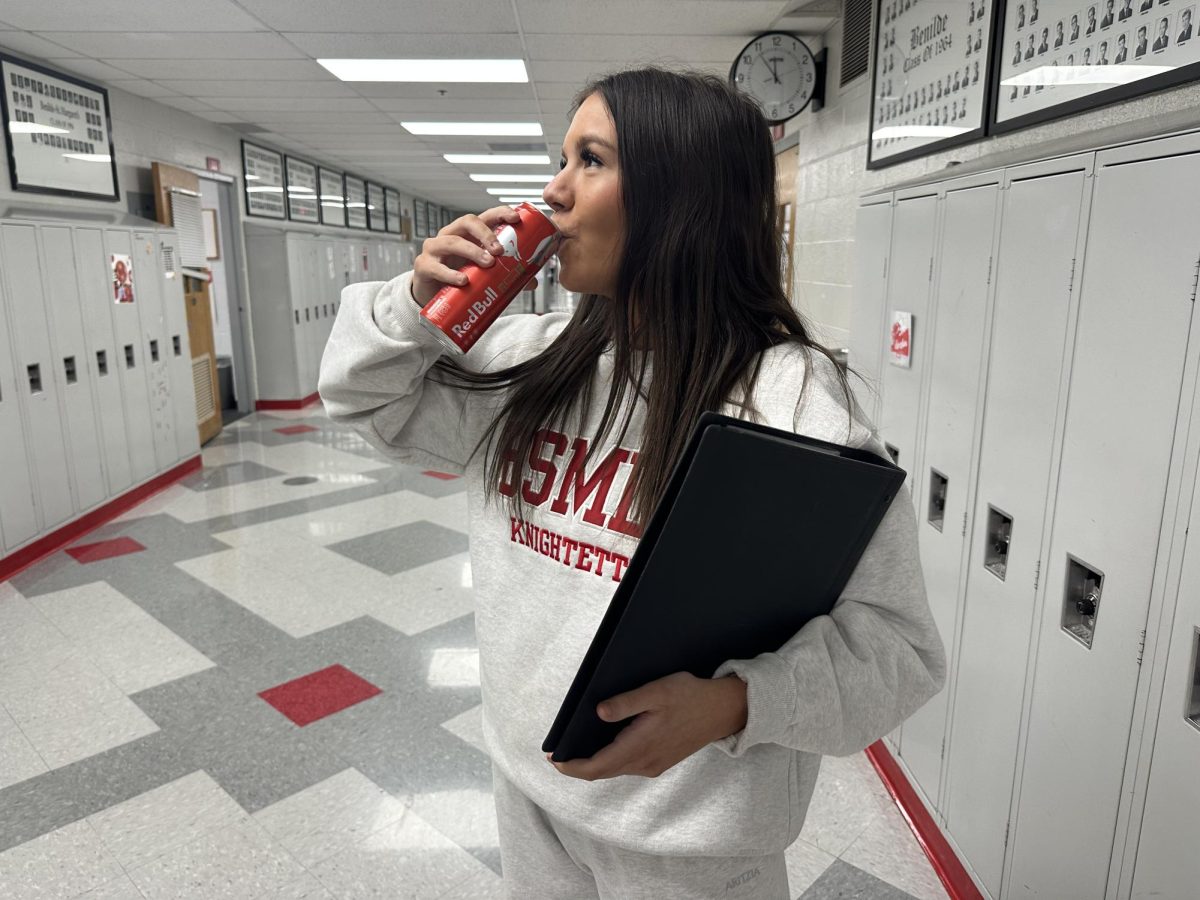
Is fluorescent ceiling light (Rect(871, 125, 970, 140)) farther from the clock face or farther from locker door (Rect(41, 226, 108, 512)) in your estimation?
locker door (Rect(41, 226, 108, 512))

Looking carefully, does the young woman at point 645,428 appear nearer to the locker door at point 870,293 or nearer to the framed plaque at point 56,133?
the locker door at point 870,293

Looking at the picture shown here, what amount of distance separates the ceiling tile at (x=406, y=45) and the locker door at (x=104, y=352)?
63.7 inches

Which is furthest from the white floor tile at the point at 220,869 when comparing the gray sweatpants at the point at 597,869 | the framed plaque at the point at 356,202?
the framed plaque at the point at 356,202

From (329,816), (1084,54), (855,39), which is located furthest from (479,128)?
(329,816)

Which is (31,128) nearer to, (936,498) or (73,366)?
(73,366)

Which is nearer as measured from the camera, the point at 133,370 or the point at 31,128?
the point at 31,128

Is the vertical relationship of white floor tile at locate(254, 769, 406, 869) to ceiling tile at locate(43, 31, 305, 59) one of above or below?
below

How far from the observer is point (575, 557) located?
35.2 inches

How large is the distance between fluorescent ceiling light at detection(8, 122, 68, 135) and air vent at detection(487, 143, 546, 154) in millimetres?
3834

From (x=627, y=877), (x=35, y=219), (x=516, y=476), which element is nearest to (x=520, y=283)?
(x=516, y=476)

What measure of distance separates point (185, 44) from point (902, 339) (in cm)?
401

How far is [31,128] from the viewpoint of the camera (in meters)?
4.50

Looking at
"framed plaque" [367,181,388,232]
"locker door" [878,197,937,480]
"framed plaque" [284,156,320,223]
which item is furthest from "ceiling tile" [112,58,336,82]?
"framed plaque" [367,181,388,232]

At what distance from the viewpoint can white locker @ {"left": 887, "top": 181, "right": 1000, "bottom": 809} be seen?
5.75 feet
